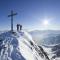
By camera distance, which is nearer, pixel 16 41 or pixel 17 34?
pixel 16 41

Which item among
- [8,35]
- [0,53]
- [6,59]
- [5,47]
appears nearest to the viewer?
[6,59]

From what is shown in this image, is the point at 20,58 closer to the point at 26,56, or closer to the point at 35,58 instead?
the point at 26,56

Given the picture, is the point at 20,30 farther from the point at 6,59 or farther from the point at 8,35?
the point at 6,59

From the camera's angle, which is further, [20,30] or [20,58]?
[20,30]

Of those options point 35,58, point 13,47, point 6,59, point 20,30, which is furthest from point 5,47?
point 20,30

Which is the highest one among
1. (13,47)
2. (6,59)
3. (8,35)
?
(8,35)

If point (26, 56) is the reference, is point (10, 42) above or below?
above

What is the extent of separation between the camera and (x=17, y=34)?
32.3m

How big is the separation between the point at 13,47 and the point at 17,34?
6.81 meters

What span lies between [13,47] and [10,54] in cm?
211

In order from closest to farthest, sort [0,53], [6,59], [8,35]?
[6,59], [0,53], [8,35]

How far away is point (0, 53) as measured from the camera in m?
24.6

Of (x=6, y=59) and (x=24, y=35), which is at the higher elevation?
(x=24, y=35)

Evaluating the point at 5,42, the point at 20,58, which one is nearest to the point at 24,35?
the point at 5,42
